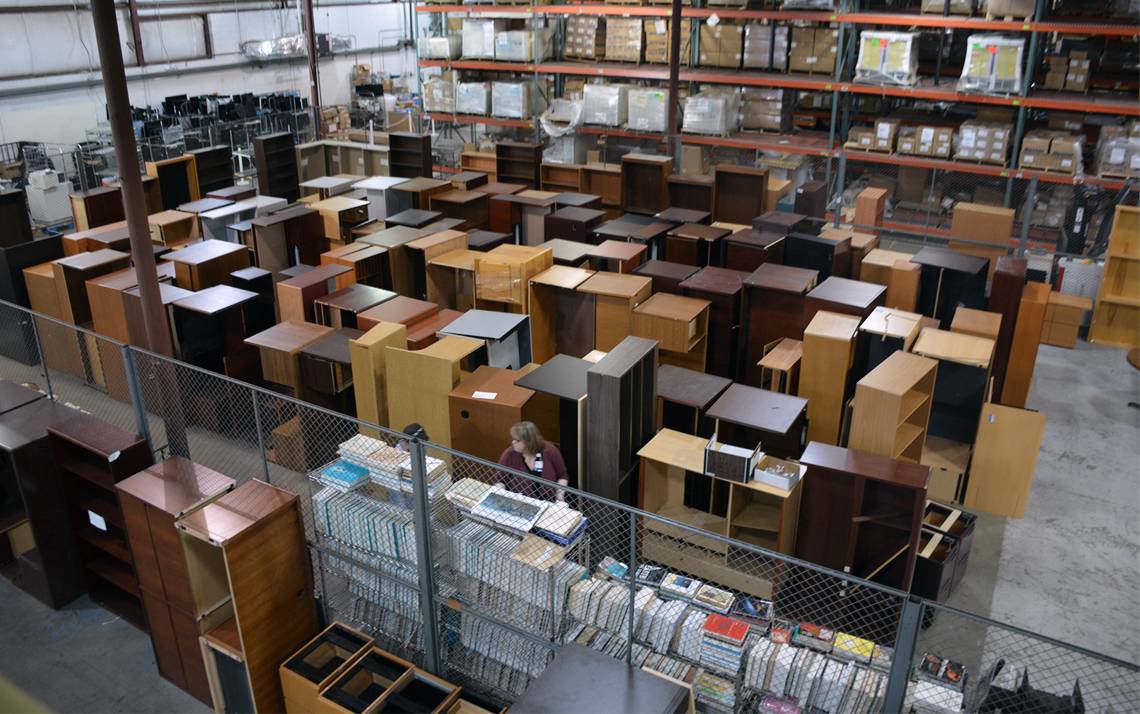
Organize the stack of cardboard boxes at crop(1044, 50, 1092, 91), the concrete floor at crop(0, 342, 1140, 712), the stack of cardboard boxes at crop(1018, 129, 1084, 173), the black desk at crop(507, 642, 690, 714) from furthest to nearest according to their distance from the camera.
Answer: the stack of cardboard boxes at crop(1044, 50, 1092, 91)
the stack of cardboard boxes at crop(1018, 129, 1084, 173)
the concrete floor at crop(0, 342, 1140, 712)
the black desk at crop(507, 642, 690, 714)

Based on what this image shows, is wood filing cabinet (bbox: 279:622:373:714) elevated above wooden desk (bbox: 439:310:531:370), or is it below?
below

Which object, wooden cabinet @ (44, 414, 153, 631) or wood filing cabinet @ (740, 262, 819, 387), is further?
wood filing cabinet @ (740, 262, 819, 387)

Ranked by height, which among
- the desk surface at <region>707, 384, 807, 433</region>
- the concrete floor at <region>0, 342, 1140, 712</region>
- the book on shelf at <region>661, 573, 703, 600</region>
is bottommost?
the concrete floor at <region>0, 342, 1140, 712</region>

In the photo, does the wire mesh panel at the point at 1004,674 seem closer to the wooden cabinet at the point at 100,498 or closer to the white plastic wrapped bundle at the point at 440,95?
the wooden cabinet at the point at 100,498

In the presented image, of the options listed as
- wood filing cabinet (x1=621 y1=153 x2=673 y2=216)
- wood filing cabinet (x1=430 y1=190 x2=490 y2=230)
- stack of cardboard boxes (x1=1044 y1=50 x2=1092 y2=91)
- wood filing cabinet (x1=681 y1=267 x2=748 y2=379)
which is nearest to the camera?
wood filing cabinet (x1=681 y1=267 x2=748 y2=379)

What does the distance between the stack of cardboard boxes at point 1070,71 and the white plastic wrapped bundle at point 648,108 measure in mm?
5973

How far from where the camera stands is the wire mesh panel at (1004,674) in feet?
14.9

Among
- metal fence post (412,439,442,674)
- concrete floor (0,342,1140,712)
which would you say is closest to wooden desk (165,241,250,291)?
concrete floor (0,342,1140,712)

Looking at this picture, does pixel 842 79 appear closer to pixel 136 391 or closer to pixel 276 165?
pixel 276 165

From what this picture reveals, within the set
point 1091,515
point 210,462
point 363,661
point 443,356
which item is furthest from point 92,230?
point 1091,515

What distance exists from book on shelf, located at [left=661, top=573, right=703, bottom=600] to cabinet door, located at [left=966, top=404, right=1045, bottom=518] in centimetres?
344

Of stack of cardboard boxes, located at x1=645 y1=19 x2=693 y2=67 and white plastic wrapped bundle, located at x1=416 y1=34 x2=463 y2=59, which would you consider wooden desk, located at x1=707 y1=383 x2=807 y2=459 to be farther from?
white plastic wrapped bundle, located at x1=416 y1=34 x2=463 y2=59

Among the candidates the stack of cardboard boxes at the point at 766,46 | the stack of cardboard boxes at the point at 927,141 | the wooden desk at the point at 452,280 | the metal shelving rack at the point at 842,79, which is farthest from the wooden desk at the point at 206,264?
the stack of cardboard boxes at the point at 927,141

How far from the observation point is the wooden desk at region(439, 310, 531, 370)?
7.45 metres
